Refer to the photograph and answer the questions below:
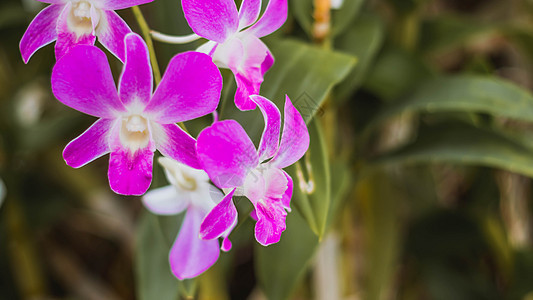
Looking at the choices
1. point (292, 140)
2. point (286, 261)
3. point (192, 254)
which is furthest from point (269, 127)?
point (286, 261)

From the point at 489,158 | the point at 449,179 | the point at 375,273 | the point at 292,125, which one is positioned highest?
the point at 292,125

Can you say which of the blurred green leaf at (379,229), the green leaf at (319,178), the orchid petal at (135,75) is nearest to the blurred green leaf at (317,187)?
the green leaf at (319,178)

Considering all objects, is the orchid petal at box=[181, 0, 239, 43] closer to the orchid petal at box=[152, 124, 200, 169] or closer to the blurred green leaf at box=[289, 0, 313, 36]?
the orchid petal at box=[152, 124, 200, 169]

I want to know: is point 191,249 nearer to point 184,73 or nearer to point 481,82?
point 184,73

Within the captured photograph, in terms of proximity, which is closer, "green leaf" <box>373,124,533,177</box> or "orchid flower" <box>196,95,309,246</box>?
"orchid flower" <box>196,95,309,246</box>

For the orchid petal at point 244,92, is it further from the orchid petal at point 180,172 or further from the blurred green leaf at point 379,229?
the blurred green leaf at point 379,229

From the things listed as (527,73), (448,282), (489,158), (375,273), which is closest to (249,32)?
(489,158)

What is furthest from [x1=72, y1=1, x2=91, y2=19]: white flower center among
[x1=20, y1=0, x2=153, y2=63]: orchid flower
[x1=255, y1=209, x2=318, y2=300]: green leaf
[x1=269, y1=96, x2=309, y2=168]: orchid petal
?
[x1=255, y1=209, x2=318, y2=300]: green leaf
